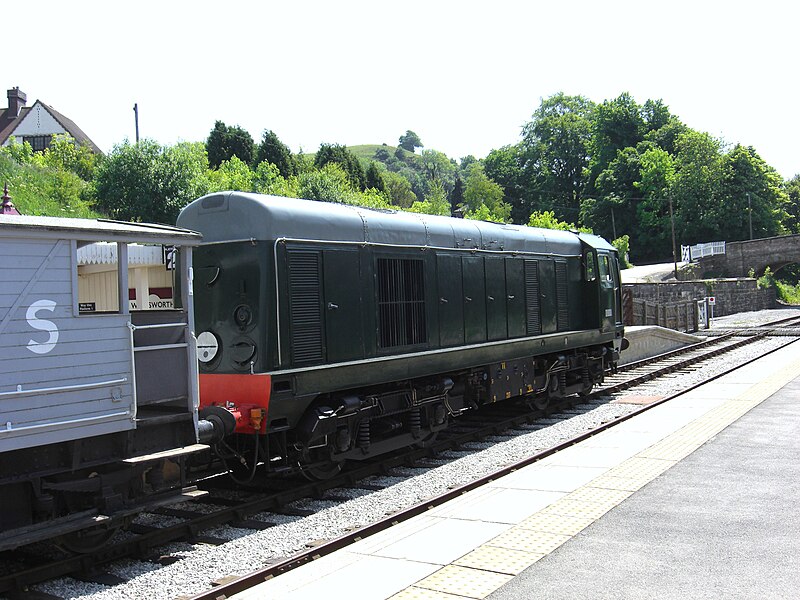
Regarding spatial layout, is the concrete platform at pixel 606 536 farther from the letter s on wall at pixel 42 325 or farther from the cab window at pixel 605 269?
the cab window at pixel 605 269

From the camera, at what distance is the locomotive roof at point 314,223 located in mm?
8336

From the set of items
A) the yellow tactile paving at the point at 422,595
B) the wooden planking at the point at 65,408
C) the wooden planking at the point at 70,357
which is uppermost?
the wooden planking at the point at 70,357

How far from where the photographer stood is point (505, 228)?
537 inches

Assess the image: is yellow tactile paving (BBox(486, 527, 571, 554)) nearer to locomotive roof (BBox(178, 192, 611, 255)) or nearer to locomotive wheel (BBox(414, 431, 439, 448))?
locomotive wheel (BBox(414, 431, 439, 448))

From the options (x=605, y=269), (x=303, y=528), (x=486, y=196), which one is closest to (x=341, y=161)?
(x=486, y=196)

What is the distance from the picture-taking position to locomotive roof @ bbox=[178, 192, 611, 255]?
8.34 metres

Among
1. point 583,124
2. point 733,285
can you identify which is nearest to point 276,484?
point 733,285

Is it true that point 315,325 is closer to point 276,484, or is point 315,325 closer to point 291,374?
point 291,374

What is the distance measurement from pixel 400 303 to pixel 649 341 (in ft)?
54.8

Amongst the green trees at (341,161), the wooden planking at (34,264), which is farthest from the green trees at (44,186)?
the green trees at (341,161)

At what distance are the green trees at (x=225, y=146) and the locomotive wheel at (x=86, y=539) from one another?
5997 cm

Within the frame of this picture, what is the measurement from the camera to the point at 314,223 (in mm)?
8914

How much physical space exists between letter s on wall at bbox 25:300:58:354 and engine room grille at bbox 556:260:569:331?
35.6 ft

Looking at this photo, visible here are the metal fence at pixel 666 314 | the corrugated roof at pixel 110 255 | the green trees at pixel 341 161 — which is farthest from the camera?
the green trees at pixel 341 161
